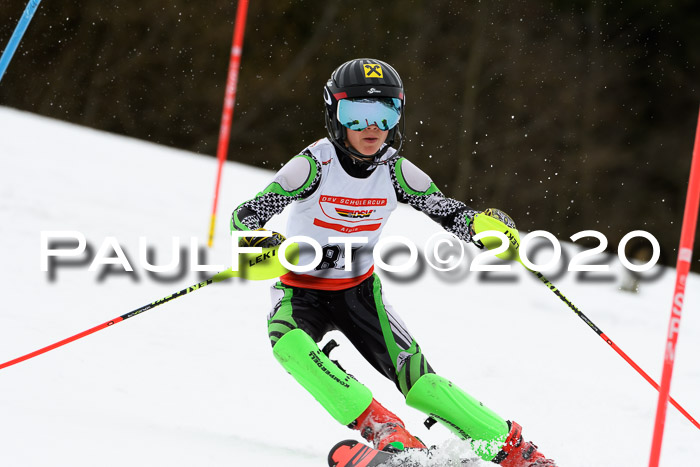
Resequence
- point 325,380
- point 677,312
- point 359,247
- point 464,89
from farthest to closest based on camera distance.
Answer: point 464,89
point 359,247
point 325,380
point 677,312

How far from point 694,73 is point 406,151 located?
607 centimetres

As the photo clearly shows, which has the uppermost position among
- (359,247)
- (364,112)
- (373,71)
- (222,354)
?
(373,71)

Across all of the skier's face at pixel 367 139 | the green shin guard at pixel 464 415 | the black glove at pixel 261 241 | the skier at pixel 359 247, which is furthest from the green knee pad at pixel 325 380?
the skier's face at pixel 367 139

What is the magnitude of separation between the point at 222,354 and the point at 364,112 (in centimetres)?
182

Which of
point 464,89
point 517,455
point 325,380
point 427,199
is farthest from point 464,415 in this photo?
point 464,89

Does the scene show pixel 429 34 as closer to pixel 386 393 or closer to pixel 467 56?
pixel 467 56

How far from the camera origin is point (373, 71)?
118 inches

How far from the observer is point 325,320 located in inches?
119

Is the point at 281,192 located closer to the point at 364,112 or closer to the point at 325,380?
the point at 364,112

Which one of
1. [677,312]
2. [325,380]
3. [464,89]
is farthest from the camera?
[464,89]

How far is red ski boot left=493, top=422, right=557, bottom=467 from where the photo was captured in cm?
273

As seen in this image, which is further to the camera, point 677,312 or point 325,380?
point 325,380

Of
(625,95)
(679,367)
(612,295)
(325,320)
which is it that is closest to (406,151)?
(625,95)

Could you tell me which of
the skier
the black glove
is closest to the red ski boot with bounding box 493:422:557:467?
the skier
